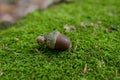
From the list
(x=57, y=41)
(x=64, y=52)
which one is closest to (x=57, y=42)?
(x=57, y=41)

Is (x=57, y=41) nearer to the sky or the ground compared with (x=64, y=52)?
nearer to the sky

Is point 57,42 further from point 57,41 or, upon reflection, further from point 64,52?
point 64,52

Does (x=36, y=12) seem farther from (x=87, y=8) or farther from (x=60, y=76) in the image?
(x=60, y=76)

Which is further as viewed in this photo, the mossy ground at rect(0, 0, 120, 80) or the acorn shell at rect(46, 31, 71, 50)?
the acorn shell at rect(46, 31, 71, 50)

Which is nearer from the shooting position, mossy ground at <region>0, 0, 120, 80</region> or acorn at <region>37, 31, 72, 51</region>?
mossy ground at <region>0, 0, 120, 80</region>

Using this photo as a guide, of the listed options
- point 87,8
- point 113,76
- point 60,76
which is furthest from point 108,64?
point 87,8

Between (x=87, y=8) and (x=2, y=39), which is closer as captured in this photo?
(x=2, y=39)

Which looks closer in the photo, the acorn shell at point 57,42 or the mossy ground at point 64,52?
the mossy ground at point 64,52

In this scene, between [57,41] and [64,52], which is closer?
[57,41]
